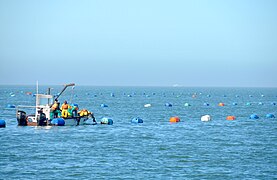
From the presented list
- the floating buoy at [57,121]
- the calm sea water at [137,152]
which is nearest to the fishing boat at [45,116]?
the floating buoy at [57,121]

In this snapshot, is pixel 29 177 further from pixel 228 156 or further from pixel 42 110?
pixel 42 110

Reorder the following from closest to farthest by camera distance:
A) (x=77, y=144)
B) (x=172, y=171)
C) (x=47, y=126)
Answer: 1. (x=172, y=171)
2. (x=77, y=144)
3. (x=47, y=126)

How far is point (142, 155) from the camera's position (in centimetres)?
4312

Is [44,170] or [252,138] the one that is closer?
[44,170]

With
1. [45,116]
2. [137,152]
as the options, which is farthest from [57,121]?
[137,152]

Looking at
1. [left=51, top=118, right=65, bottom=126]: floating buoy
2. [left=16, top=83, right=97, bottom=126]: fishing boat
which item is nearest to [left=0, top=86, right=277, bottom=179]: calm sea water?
[left=51, top=118, right=65, bottom=126]: floating buoy

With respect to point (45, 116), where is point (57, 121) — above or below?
below

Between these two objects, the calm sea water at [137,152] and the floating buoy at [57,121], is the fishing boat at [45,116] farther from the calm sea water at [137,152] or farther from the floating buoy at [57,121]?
the calm sea water at [137,152]

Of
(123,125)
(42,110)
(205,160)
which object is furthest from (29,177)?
(123,125)

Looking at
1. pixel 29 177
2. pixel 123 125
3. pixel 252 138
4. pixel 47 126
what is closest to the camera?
pixel 29 177

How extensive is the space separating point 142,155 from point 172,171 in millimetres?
6736

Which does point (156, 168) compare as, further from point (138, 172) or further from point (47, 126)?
point (47, 126)

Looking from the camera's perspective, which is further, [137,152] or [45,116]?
[45,116]

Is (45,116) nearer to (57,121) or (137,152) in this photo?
(57,121)
